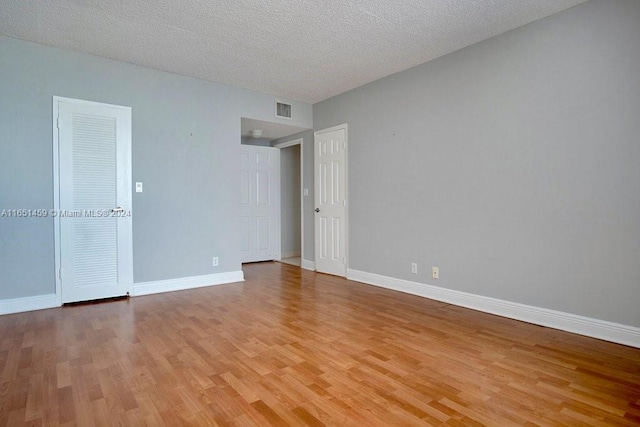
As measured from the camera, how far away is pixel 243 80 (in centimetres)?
459

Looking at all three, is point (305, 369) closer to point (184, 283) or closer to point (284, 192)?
point (184, 283)

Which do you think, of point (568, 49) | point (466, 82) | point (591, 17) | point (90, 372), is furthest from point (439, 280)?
point (90, 372)

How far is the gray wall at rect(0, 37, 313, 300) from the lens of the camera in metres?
3.44

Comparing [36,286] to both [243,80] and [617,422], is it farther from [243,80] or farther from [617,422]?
[617,422]

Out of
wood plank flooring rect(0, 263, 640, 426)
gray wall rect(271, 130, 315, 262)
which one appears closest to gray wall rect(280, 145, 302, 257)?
gray wall rect(271, 130, 315, 262)

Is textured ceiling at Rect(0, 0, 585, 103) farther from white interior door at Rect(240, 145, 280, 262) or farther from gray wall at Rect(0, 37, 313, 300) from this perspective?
white interior door at Rect(240, 145, 280, 262)

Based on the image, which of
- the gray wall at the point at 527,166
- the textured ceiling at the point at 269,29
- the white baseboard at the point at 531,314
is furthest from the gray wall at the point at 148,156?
the white baseboard at the point at 531,314

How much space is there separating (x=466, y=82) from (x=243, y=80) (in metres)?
2.78

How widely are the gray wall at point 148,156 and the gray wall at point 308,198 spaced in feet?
1.22

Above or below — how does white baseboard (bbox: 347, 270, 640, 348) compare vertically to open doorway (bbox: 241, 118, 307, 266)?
below

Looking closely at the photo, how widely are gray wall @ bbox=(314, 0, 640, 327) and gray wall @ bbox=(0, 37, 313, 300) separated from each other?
213 centimetres

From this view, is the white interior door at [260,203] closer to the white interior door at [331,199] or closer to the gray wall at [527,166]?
the white interior door at [331,199]

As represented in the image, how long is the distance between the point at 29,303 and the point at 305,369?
315 centimetres

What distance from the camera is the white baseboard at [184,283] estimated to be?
4.14 metres
